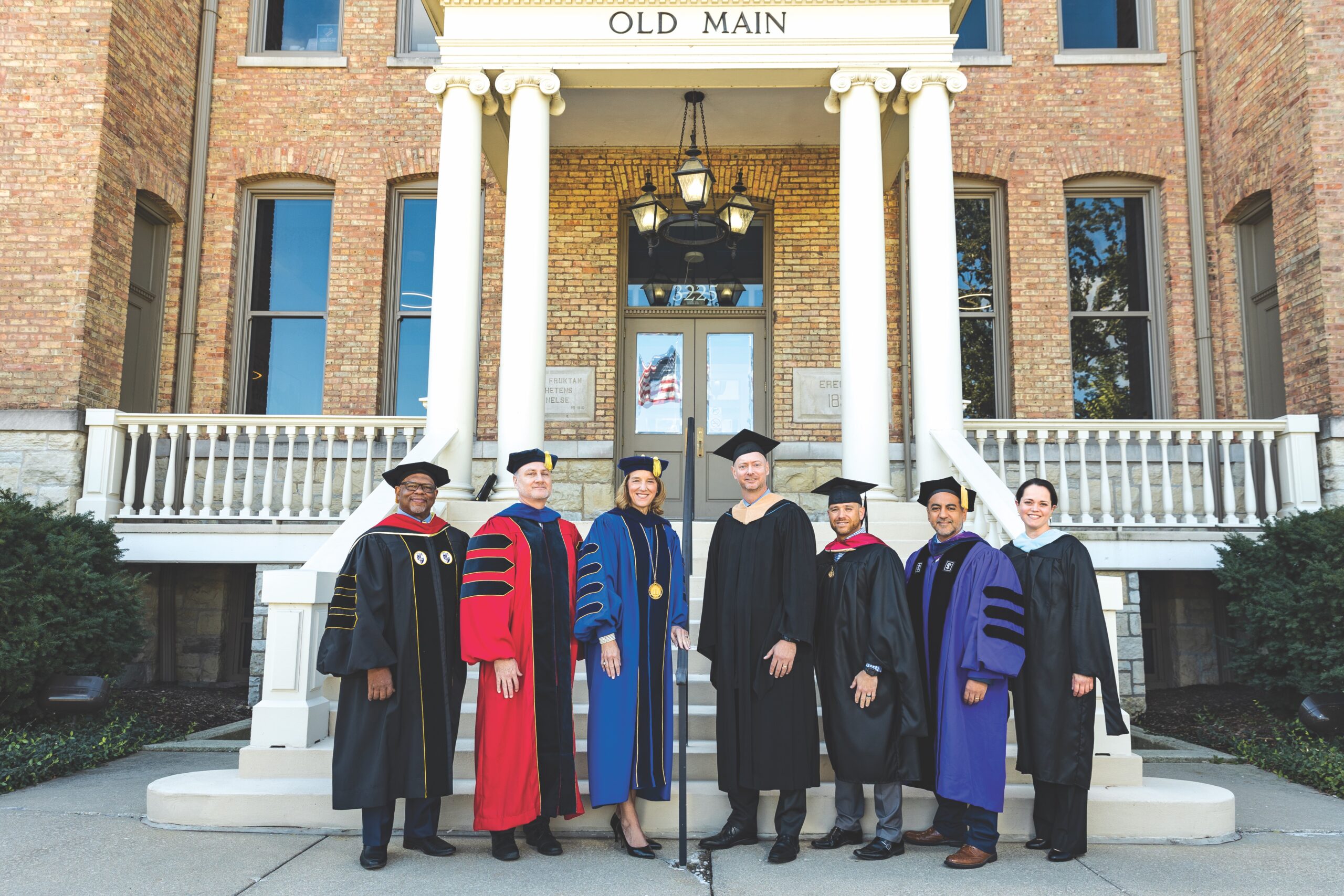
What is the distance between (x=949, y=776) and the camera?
4.80 m

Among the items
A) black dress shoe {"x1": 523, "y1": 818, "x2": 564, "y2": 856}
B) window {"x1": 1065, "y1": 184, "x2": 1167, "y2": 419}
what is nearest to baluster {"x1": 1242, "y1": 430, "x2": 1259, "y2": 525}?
window {"x1": 1065, "y1": 184, "x2": 1167, "y2": 419}

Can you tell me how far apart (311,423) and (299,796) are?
5.20 meters

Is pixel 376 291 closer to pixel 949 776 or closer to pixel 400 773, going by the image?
pixel 400 773

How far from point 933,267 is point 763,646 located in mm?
4895

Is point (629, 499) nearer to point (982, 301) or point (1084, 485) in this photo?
point (1084, 485)

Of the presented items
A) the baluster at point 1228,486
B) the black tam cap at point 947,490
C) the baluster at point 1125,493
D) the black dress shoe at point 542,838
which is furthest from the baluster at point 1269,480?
the black dress shoe at point 542,838

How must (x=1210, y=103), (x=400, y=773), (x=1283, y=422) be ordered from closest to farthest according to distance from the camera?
(x=400, y=773) → (x=1283, y=422) → (x=1210, y=103)

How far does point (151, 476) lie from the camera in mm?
9648

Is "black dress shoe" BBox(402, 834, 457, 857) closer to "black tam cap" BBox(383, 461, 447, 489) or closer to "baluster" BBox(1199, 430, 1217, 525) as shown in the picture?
"black tam cap" BBox(383, 461, 447, 489)

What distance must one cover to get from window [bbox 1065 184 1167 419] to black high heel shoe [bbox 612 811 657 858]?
8.81 meters

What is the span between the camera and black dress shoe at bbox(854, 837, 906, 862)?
15.5ft

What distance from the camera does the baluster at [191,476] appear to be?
31.7ft

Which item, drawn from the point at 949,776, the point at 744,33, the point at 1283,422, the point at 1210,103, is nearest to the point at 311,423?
the point at 744,33

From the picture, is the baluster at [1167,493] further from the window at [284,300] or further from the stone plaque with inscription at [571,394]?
the window at [284,300]
